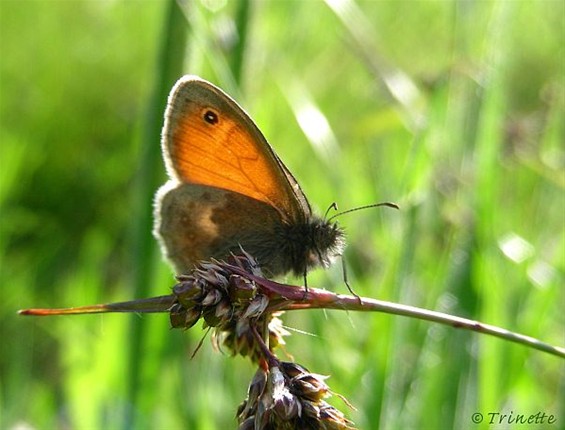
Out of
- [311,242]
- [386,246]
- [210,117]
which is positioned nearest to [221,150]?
[210,117]

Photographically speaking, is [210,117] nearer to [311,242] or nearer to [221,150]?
[221,150]

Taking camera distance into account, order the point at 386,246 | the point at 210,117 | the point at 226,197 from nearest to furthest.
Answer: the point at 210,117, the point at 226,197, the point at 386,246

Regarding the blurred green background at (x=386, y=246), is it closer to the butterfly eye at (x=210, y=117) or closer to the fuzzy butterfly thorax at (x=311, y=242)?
the fuzzy butterfly thorax at (x=311, y=242)

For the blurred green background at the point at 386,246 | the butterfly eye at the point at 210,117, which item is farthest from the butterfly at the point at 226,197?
the blurred green background at the point at 386,246

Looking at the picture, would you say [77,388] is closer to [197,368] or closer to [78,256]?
[197,368]

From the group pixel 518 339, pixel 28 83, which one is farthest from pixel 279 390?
pixel 28 83

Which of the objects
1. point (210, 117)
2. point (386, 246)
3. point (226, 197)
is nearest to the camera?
point (210, 117)

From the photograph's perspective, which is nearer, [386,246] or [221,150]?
[221,150]

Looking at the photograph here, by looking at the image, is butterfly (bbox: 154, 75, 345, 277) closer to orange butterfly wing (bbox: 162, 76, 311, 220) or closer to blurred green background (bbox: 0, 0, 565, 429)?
orange butterfly wing (bbox: 162, 76, 311, 220)
